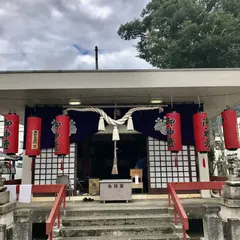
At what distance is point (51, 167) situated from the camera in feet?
34.1

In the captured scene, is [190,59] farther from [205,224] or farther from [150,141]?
[205,224]

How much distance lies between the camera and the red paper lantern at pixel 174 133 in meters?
9.01

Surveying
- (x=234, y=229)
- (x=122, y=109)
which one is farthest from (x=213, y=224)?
(x=122, y=109)

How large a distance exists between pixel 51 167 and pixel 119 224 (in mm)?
4505

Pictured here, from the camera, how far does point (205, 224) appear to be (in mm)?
6203

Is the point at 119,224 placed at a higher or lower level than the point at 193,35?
lower

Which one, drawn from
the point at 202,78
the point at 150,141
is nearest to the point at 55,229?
the point at 150,141

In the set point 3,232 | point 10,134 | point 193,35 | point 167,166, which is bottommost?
point 3,232

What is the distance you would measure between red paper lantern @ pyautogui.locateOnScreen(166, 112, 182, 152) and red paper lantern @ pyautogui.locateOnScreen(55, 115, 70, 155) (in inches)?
138

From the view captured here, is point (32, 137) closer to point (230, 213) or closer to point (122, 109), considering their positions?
point (122, 109)

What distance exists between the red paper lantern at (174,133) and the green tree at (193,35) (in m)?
14.0

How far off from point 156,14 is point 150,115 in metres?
16.7

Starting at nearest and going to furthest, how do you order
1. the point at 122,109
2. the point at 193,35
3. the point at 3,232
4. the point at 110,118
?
the point at 3,232 < the point at 110,118 < the point at 122,109 < the point at 193,35

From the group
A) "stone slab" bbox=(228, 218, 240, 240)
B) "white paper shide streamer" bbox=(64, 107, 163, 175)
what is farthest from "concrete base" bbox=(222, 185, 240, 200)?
"white paper shide streamer" bbox=(64, 107, 163, 175)
